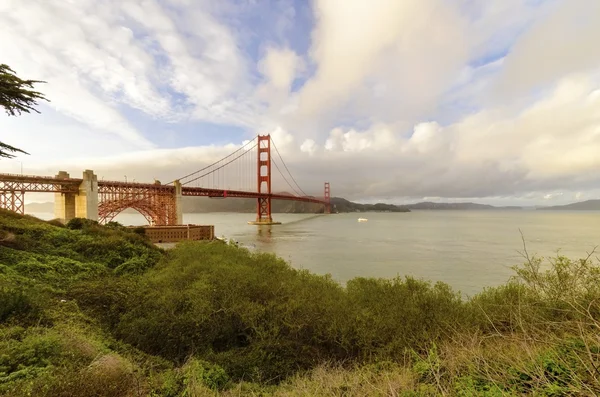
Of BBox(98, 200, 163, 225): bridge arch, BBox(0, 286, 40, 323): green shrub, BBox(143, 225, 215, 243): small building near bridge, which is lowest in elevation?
BBox(143, 225, 215, 243): small building near bridge

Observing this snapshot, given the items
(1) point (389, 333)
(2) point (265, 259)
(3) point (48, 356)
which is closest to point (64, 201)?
(2) point (265, 259)

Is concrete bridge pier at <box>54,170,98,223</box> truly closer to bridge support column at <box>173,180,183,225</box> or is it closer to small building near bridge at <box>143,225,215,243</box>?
small building near bridge at <box>143,225,215,243</box>

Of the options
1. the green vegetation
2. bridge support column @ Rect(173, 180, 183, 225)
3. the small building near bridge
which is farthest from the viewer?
bridge support column @ Rect(173, 180, 183, 225)

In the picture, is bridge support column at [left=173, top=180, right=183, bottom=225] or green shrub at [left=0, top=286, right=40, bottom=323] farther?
bridge support column at [left=173, top=180, right=183, bottom=225]

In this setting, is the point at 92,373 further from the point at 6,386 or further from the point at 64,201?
the point at 64,201

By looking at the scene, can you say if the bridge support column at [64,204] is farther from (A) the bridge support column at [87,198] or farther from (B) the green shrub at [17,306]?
(B) the green shrub at [17,306]

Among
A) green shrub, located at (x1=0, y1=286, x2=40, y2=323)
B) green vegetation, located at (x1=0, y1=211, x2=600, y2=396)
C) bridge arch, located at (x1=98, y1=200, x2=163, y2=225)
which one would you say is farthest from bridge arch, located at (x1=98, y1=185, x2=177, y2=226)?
green shrub, located at (x1=0, y1=286, x2=40, y2=323)

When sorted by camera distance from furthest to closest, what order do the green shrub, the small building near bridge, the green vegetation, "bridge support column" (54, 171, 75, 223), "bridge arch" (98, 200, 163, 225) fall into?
1. "bridge arch" (98, 200, 163, 225)
2. the small building near bridge
3. "bridge support column" (54, 171, 75, 223)
4. the green shrub
5. the green vegetation

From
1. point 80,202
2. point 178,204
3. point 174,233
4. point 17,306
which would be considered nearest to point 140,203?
point 178,204
